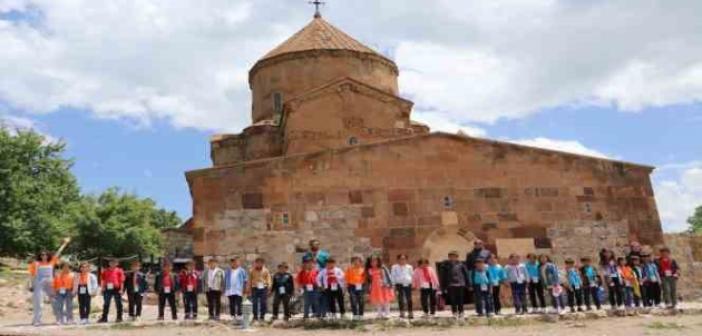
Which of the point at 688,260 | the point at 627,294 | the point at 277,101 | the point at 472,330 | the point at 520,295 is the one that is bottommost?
the point at 472,330

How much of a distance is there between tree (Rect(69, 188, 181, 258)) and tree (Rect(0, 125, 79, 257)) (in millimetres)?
2755

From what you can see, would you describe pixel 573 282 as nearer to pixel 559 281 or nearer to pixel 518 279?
pixel 559 281

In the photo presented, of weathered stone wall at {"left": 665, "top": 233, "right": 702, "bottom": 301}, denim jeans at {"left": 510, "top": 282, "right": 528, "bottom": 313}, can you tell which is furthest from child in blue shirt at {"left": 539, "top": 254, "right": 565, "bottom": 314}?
weathered stone wall at {"left": 665, "top": 233, "right": 702, "bottom": 301}

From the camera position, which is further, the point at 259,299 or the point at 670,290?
the point at 670,290

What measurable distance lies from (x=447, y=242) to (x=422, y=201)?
1011mm

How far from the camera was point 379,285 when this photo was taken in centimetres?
980

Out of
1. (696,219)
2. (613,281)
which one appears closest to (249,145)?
(613,281)

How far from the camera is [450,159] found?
1320 centimetres

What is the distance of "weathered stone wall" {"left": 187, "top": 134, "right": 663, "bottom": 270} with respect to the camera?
39.8 feet

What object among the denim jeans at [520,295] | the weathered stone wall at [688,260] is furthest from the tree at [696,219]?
the denim jeans at [520,295]

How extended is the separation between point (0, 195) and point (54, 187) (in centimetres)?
306

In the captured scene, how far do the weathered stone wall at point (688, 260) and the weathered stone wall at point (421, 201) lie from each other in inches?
38.9

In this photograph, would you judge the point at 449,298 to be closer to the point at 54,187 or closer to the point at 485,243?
the point at 485,243

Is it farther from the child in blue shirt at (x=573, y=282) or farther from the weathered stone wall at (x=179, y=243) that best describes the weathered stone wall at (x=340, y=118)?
the child in blue shirt at (x=573, y=282)
